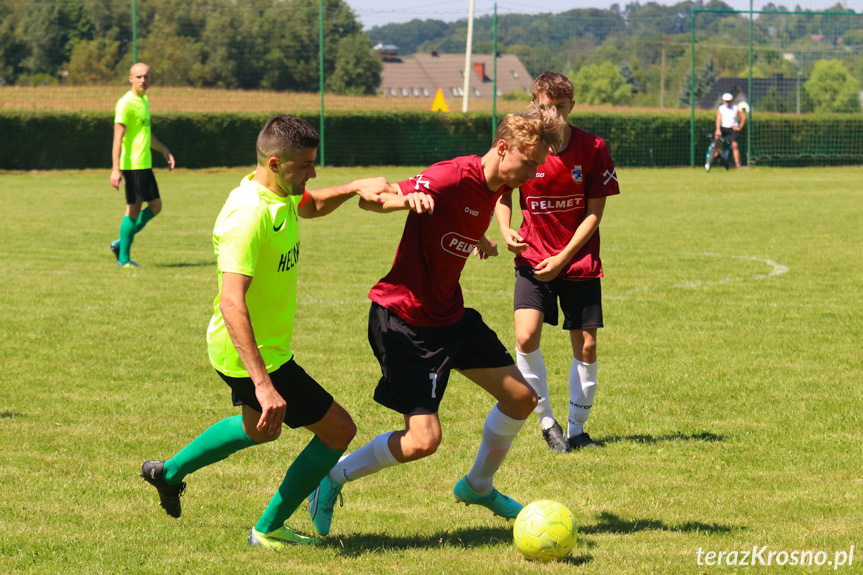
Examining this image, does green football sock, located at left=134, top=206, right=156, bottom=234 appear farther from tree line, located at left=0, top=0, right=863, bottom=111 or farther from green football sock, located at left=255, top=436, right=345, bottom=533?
tree line, located at left=0, top=0, right=863, bottom=111

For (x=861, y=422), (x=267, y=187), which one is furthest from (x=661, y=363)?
(x=267, y=187)

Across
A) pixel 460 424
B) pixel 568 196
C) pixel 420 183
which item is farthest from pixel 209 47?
pixel 420 183

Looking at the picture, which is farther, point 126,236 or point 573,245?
point 126,236

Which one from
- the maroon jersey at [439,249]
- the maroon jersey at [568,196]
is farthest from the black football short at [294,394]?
the maroon jersey at [568,196]

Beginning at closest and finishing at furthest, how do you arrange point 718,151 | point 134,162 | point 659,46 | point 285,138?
1. point 285,138
2. point 134,162
3. point 718,151
4. point 659,46

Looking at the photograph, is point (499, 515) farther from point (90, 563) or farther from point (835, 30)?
point (835, 30)

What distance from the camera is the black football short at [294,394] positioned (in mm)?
4090

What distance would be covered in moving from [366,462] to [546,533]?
905 millimetres

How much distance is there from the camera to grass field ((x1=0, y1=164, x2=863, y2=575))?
437cm

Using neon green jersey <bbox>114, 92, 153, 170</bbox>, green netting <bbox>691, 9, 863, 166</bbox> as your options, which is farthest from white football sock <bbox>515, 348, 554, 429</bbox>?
green netting <bbox>691, 9, 863, 166</bbox>

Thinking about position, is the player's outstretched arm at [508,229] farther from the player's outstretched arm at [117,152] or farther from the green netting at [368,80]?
the green netting at [368,80]

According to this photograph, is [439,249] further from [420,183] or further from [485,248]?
[485,248]

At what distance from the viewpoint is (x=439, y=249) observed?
4.42 meters

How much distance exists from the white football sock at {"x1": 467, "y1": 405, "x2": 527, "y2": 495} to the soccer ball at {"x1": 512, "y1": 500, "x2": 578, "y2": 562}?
0.39 meters
